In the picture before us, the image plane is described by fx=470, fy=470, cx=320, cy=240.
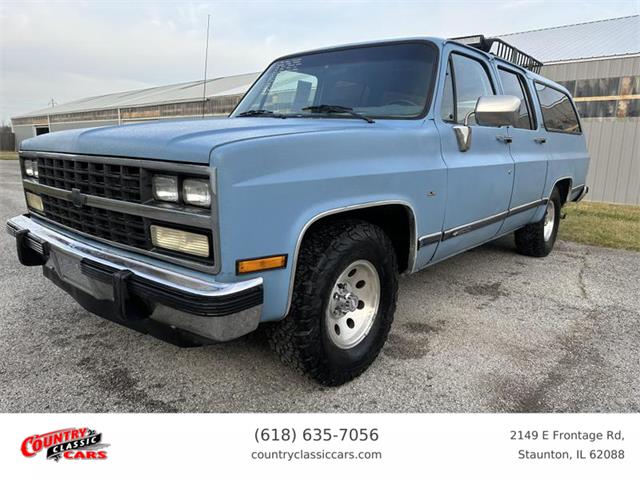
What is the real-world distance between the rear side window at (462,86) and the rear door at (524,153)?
17.6 inches

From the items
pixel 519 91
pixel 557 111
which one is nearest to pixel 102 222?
pixel 519 91

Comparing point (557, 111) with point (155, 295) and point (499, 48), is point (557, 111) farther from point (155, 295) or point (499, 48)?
point (155, 295)

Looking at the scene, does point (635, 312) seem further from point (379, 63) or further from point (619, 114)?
point (619, 114)

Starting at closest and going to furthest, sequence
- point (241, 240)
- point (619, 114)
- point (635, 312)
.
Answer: point (241, 240) < point (635, 312) < point (619, 114)

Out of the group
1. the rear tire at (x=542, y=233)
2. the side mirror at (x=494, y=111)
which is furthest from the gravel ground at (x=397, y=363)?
the side mirror at (x=494, y=111)

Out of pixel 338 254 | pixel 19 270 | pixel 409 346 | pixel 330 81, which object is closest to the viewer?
pixel 338 254

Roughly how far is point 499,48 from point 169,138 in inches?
160

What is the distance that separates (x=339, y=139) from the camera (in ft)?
7.68

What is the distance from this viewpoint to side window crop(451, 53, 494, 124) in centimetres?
332

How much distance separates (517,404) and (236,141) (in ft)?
6.35

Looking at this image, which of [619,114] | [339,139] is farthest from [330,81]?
[619,114]

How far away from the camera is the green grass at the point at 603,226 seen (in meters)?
6.56

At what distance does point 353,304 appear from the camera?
102 inches
